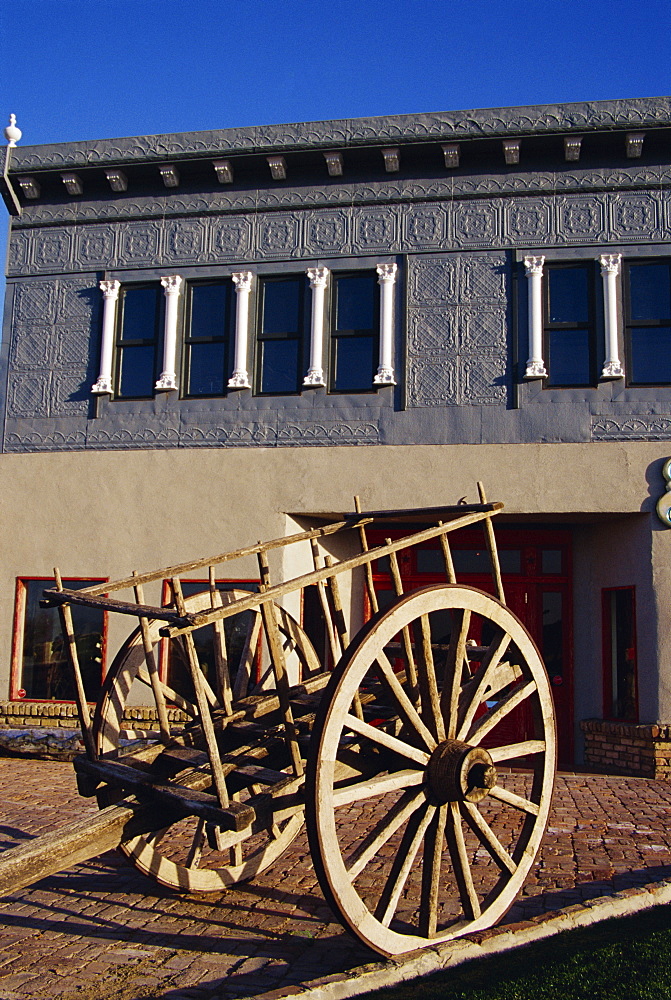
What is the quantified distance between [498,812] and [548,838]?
0.91 metres

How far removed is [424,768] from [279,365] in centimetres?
734

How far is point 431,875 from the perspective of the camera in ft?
13.8

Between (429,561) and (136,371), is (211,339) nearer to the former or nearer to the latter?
(136,371)

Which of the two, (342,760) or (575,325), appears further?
(575,325)

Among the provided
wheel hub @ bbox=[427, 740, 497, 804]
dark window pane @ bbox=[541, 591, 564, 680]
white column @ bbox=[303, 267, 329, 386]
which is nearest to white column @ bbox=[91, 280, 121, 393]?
white column @ bbox=[303, 267, 329, 386]

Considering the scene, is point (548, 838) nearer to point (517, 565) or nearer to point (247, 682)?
point (247, 682)

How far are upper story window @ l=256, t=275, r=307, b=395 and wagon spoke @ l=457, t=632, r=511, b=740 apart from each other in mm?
6579

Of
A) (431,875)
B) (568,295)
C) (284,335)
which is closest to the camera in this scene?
(431,875)

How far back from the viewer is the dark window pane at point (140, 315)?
1121 centimetres

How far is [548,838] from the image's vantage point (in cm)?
673

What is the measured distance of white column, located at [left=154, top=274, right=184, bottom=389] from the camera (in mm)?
10859

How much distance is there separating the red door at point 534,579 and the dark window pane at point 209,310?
3357 mm

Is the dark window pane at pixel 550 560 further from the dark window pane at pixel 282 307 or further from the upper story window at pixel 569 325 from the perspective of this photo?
the dark window pane at pixel 282 307

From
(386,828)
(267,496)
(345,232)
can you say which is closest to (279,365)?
(267,496)
